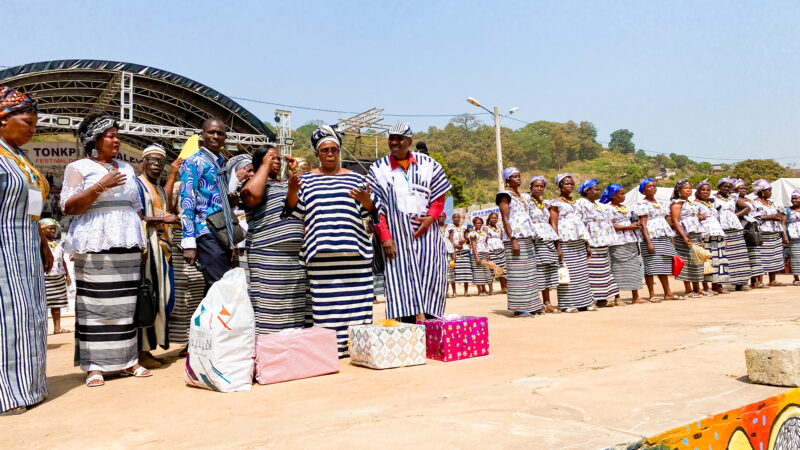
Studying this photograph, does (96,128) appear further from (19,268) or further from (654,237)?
(654,237)

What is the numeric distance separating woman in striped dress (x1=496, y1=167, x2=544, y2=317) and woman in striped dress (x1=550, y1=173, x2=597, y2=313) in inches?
30.4

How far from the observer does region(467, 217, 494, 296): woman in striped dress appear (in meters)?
14.7

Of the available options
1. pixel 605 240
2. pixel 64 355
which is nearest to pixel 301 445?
pixel 64 355

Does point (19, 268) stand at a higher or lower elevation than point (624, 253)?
higher

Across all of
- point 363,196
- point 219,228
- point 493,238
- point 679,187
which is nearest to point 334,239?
point 363,196

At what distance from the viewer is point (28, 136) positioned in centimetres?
411

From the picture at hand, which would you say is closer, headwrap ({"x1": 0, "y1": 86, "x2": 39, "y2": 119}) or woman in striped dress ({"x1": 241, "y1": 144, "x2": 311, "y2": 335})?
headwrap ({"x1": 0, "y1": 86, "x2": 39, "y2": 119})

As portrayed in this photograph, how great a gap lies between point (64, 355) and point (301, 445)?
206 inches

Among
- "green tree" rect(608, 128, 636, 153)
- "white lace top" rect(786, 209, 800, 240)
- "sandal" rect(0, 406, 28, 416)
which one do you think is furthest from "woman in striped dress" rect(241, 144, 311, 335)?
"green tree" rect(608, 128, 636, 153)

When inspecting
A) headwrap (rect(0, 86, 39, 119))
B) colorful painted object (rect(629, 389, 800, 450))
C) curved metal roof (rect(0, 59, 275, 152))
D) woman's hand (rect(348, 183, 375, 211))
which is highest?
curved metal roof (rect(0, 59, 275, 152))

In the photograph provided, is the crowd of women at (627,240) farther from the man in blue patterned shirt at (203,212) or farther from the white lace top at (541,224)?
the man in blue patterned shirt at (203,212)

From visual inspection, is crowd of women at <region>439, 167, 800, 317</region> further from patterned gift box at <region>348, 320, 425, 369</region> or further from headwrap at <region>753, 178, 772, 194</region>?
patterned gift box at <region>348, 320, 425, 369</region>

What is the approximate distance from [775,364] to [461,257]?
40.0 feet

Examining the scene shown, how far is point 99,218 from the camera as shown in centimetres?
441
